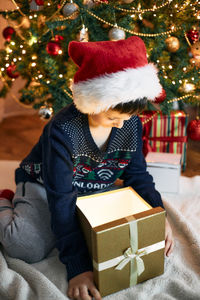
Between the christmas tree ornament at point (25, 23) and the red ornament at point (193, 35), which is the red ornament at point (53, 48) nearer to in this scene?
the christmas tree ornament at point (25, 23)

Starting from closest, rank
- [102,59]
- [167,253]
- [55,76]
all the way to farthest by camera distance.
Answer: [102,59] → [167,253] → [55,76]

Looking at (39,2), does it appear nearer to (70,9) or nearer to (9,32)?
(70,9)

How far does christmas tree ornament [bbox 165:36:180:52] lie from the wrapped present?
324 mm

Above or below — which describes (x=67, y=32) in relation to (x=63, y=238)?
above

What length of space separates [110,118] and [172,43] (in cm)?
84

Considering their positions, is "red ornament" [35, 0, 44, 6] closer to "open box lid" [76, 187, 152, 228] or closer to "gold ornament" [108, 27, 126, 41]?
"gold ornament" [108, 27, 126, 41]

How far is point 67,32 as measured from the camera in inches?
57.6

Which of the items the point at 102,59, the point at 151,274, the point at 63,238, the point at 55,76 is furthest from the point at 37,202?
the point at 55,76

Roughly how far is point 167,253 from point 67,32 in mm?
1086

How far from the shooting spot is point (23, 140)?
211cm

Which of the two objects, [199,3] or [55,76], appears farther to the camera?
[55,76]

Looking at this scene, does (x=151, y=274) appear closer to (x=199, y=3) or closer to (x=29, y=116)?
(x=199, y=3)

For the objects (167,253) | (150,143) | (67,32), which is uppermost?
(67,32)

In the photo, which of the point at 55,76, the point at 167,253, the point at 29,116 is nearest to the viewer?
the point at 167,253
